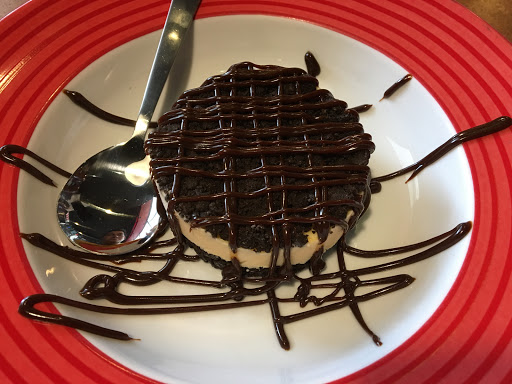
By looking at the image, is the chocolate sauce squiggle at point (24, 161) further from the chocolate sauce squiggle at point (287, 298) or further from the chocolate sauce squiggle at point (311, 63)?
the chocolate sauce squiggle at point (311, 63)

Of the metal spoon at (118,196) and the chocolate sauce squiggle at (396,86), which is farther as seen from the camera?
the chocolate sauce squiggle at (396,86)

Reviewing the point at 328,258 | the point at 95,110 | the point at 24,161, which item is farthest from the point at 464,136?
the point at 24,161

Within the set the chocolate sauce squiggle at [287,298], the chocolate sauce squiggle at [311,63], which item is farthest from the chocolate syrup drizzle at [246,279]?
the chocolate sauce squiggle at [311,63]

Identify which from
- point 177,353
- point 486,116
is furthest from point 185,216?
point 486,116

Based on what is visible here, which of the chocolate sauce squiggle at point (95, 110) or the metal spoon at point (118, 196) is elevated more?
the chocolate sauce squiggle at point (95, 110)

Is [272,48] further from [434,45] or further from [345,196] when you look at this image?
[345,196]

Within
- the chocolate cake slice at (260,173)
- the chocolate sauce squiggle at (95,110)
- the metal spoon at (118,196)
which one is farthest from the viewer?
the chocolate sauce squiggle at (95,110)

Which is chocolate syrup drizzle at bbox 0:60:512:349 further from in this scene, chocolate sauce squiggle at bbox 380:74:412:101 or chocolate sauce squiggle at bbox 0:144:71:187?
chocolate sauce squiggle at bbox 380:74:412:101
